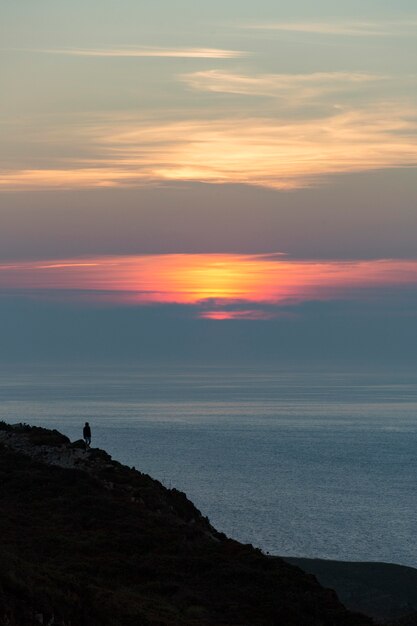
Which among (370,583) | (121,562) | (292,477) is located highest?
(292,477)

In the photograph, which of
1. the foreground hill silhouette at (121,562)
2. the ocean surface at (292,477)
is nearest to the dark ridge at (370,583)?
the ocean surface at (292,477)

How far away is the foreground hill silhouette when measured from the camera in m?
24.0

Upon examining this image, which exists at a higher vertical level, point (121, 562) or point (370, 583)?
point (121, 562)

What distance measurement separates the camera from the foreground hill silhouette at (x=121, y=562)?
2397 centimetres

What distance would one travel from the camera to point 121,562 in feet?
108

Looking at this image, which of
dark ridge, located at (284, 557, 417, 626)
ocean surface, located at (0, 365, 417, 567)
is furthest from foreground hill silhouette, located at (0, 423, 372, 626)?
ocean surface, located at (0, 365, 417, 567)

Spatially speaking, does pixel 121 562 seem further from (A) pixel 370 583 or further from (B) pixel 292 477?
(B) pixel 292 477

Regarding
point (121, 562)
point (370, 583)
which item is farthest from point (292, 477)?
point (121, 562)

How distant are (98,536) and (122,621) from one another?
484 inches

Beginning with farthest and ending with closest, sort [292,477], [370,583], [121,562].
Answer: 1. [292,477]
2. [370,583]
3. [121,562]

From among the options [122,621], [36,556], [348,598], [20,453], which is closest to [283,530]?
[348,598]

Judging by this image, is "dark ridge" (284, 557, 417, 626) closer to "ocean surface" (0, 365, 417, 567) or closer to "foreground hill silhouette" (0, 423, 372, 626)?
"ocean surface" (0, 365, 417, 567)

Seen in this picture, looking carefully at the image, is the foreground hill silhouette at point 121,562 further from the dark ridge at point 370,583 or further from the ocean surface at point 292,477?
the ocean surface at point 292,477

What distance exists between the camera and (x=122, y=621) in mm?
24078
